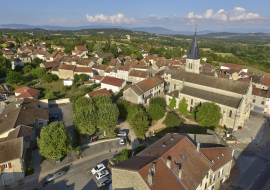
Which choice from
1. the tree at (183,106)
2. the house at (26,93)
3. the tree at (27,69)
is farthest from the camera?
the tree at (27,69)

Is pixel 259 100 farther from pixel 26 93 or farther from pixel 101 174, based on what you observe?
pixel 26 93

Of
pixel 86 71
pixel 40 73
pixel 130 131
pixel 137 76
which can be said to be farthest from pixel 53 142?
pixel 40 73

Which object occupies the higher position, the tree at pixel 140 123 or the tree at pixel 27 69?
the tree at pixel 27 69

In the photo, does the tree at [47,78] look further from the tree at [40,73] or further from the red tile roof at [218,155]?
the red tile roof at [218,155]

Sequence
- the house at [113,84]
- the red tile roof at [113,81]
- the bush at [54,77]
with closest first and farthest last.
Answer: the house at [113,84]
the red tile roof at [113,81]
the bush at [54,77]

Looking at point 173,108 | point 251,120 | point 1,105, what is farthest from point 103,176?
point 1,105

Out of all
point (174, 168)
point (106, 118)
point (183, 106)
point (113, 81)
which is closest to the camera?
point (174, 168)

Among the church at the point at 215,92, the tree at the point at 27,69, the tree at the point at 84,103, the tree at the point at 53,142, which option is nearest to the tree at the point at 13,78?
the tree at the point at 27,69

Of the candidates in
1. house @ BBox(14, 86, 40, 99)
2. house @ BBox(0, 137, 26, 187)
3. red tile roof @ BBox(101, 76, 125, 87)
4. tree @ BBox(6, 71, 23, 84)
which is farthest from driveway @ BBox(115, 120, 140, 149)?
tree @ BBox(6, 71, 23, 84)
